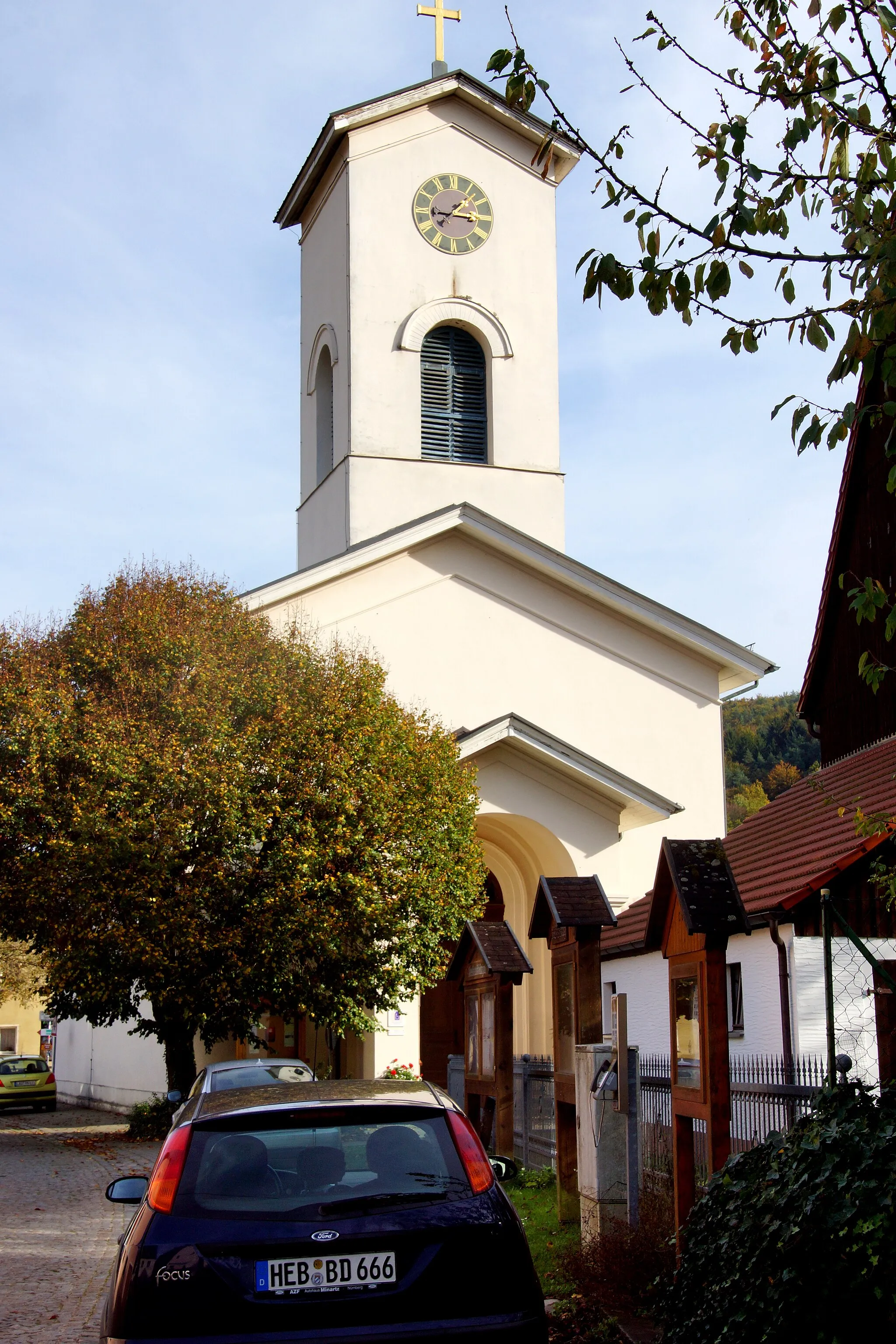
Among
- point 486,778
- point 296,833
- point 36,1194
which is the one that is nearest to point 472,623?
point 486,778

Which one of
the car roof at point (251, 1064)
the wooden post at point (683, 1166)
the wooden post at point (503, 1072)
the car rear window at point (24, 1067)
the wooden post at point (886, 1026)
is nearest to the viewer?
the wooden post at point (886, 1026)

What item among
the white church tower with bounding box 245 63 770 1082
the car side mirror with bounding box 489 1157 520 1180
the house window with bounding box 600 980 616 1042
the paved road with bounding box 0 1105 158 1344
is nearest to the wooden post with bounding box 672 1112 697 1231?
the car side mirror with bounding box 489 1157 520 1180

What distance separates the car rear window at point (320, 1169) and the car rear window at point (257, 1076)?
0.79m

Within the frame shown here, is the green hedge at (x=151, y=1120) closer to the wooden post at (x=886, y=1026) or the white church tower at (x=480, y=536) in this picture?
the white church tower at (x=480, y=536)

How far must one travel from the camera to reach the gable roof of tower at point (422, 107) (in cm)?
2945

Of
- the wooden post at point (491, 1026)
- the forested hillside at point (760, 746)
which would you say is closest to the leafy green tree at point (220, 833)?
the wooden post at point (491, 1026)

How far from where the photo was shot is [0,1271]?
10641 millimetres

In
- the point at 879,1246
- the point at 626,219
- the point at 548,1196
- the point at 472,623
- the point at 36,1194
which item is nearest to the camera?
the point at 879,1246

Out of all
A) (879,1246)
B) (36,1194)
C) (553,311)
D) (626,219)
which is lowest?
(36,1194)

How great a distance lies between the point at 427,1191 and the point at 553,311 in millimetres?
26525

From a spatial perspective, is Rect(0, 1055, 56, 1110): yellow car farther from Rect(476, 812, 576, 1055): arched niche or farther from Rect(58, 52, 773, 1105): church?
Rect(476, 812, 576, 1055): arched niche

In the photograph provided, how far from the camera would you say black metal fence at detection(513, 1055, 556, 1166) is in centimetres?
1452

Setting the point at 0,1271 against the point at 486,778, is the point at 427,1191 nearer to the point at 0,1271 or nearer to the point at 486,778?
the point at 0,1271

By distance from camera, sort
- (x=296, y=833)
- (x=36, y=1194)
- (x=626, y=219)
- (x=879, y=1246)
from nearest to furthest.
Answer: (x=879, y=1246)
(x=626, y=219)
(x=36, y=1194)
(x=296, y=833)
